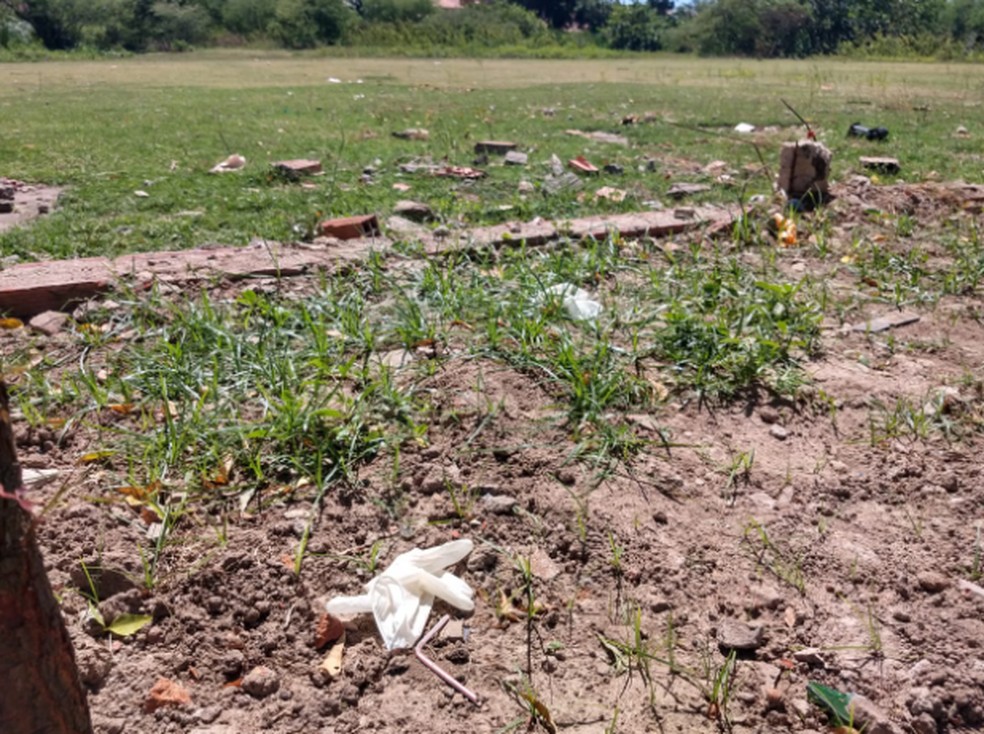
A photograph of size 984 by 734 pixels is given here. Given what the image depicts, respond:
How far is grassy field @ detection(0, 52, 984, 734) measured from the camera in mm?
1792

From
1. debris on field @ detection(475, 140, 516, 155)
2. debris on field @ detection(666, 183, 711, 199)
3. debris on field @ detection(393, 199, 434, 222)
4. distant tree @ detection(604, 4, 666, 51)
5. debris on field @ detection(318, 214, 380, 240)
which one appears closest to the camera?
debris on field @ detection(318, 214, 380, 240)

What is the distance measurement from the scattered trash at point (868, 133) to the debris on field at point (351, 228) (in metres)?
5.39

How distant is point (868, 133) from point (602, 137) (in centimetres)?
222

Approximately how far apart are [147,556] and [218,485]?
269mm

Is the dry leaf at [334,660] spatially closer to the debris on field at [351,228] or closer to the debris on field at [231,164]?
the debris on field at [351,228]

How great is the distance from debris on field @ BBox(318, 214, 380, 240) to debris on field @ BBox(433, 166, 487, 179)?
1746 millimetres

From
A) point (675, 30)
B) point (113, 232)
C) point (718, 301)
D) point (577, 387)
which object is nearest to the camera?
point (577, 387)

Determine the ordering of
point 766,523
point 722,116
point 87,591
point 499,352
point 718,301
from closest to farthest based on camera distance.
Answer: point 87,591, point 766,523, point 499,352, point 718,301, point 722,116

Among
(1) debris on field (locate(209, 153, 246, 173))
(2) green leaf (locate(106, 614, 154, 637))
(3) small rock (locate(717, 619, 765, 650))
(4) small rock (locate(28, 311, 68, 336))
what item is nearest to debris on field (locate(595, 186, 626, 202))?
(1) debris on field (locate(209, 153, 246, 173))

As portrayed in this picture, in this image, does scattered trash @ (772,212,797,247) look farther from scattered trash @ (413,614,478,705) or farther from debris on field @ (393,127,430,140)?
debris on field @ (393,127,430,140)

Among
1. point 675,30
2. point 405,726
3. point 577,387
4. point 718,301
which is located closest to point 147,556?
point 405,726

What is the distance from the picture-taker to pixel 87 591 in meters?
1.95

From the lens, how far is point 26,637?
1120 millimetres

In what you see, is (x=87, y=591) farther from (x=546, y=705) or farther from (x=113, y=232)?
(x=113, y=232)
